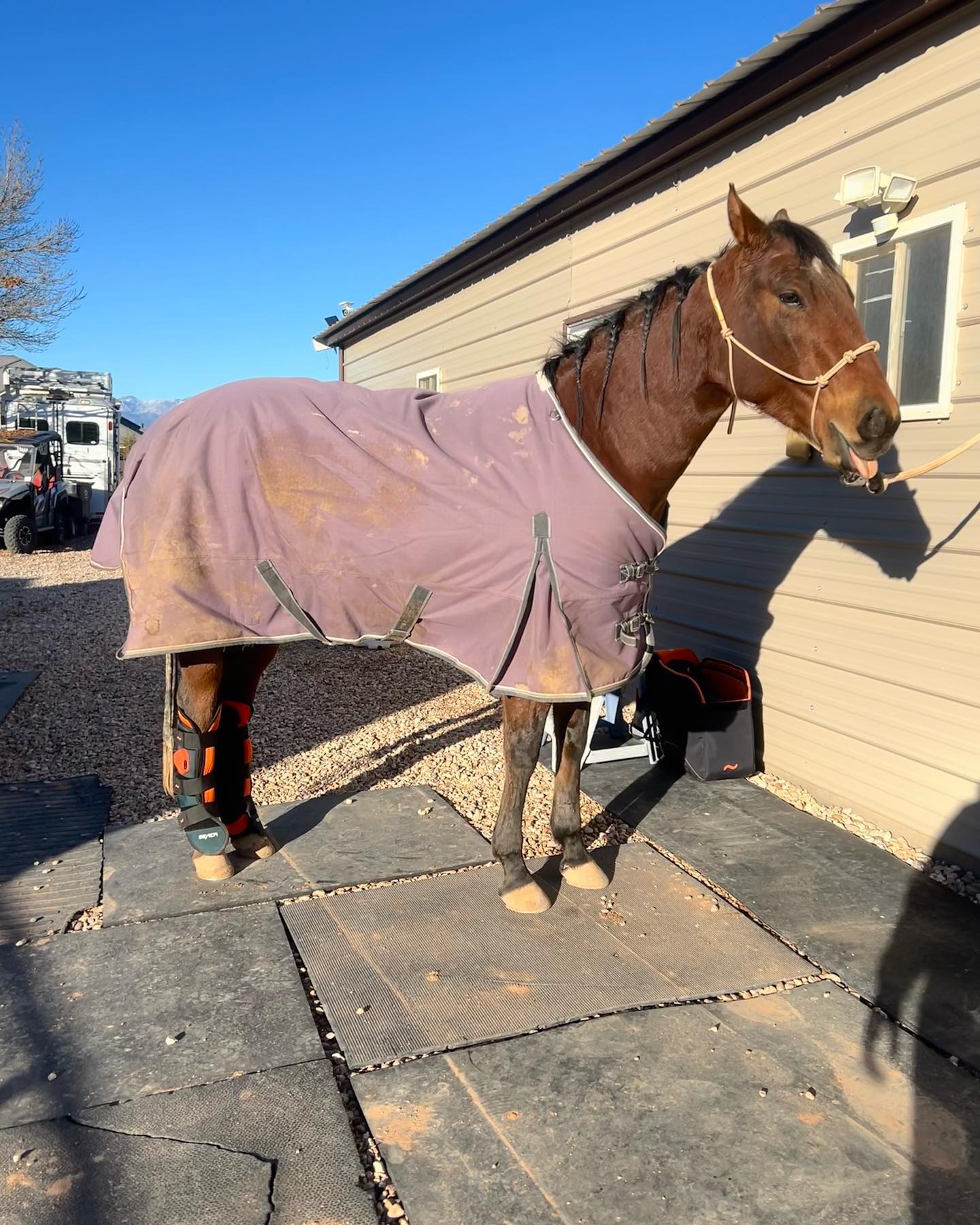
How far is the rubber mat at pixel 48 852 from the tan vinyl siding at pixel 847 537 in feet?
10.7

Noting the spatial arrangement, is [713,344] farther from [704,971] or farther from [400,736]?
[400,736]

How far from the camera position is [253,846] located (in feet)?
11.0

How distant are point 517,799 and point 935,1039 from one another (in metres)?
1.43

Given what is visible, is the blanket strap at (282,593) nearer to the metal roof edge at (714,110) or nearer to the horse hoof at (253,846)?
the horse hoof at (253,846)

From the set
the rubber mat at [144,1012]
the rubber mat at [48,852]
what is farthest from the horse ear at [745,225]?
the rubber mat at [48,852]

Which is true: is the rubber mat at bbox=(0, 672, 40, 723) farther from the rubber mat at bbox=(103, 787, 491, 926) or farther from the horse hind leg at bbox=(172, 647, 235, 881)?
the horse hind leg at bbox=(172, 647, 235, 881)

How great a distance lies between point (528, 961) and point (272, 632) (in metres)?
1.39

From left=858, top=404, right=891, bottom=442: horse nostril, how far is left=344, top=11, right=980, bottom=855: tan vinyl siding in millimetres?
1262

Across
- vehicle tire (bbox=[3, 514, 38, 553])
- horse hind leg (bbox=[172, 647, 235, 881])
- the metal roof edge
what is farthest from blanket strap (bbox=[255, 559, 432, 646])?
vehicle tire (bbox=[3, 514, 38, 553])

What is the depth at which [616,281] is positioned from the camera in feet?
18.2

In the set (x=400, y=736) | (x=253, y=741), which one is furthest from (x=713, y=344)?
(x=253, y=741)

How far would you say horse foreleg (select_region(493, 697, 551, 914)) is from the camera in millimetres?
2912

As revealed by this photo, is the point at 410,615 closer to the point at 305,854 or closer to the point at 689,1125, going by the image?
the point at 305,854

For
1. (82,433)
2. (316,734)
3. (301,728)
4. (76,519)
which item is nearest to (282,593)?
(316,734)
